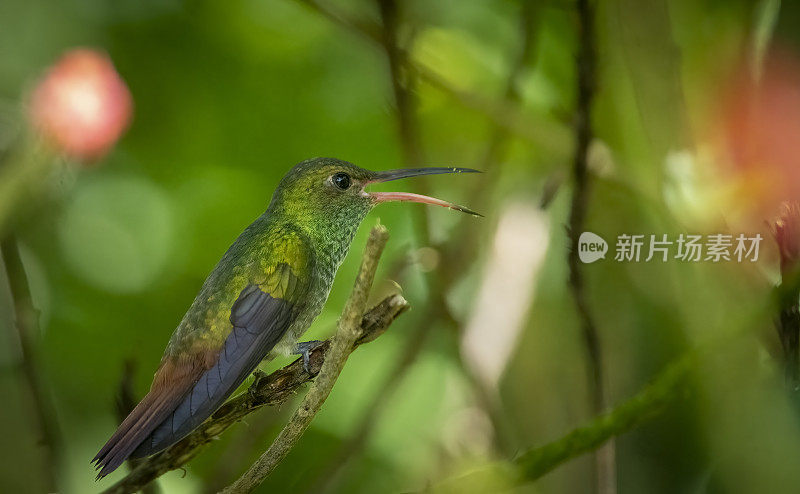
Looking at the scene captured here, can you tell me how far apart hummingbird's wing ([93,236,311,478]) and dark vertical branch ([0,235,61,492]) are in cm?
25

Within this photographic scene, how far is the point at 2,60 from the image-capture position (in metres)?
1.28

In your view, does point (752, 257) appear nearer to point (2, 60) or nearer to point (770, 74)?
point (770, 74)

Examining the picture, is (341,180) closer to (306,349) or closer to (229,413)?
(306,349)

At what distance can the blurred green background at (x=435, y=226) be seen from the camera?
1283 mm

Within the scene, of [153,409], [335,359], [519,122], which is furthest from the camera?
[519,122]

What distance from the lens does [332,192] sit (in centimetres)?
119

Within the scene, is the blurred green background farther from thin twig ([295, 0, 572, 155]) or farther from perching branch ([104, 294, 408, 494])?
perching branch ([104, 294, 408, 494])

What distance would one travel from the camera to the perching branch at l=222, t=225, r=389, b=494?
0.80m

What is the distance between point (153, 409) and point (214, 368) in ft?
0.29

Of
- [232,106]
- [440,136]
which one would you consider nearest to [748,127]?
[440,136]

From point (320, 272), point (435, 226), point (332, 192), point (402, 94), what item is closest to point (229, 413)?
point (320, 272)

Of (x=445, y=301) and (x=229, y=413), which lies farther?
(x=445, y=301)

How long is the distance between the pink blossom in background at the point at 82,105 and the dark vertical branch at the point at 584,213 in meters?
0.74

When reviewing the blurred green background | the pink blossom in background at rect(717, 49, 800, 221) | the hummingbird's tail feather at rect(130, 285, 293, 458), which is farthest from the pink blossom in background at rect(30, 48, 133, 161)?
the pink blossom in background at rect(717, 49, 800, 221)
